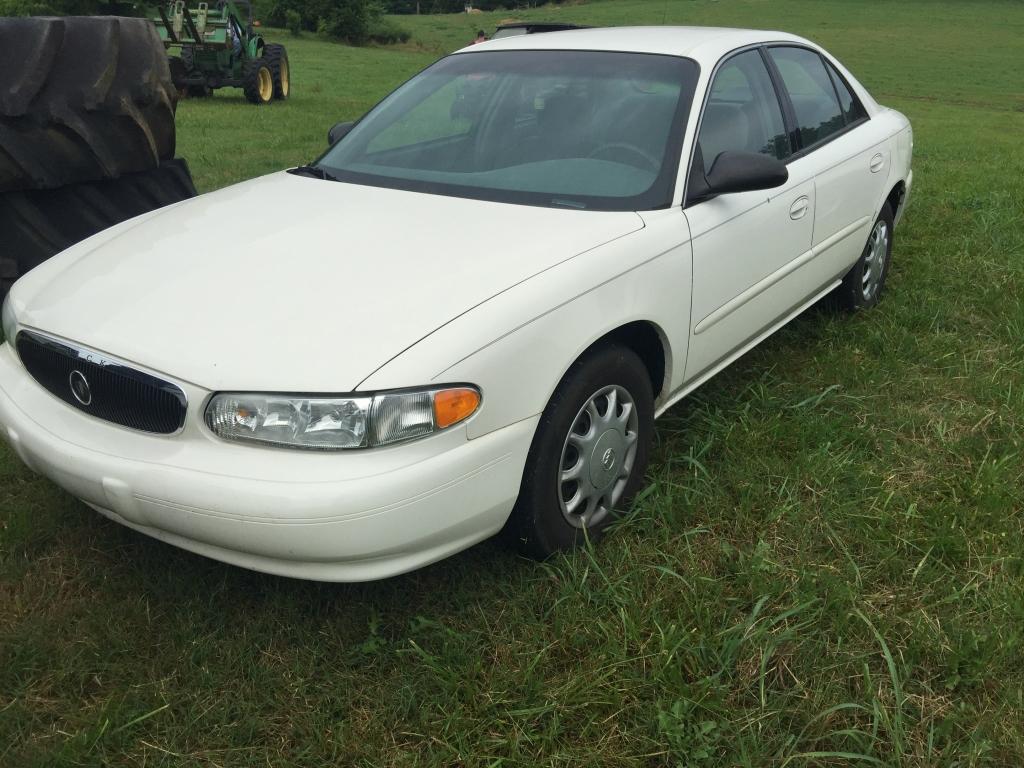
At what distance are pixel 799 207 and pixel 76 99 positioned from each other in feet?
10.3

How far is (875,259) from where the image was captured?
4.66 m

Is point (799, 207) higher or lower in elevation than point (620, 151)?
lower

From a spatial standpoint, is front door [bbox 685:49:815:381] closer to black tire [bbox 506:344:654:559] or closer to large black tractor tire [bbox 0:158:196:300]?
black tire [bbox 506:344:654:559]

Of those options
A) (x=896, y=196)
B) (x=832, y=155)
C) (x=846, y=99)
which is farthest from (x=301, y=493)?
(x=896, y=196)

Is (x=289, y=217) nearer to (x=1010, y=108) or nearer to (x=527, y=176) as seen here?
(x=527, y=176)

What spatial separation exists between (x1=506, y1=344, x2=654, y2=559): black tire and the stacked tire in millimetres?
2851

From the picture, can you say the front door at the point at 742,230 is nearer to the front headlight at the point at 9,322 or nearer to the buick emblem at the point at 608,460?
the buick emblem at the point at 608,460

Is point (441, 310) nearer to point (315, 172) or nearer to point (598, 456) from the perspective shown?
point (598, 456)

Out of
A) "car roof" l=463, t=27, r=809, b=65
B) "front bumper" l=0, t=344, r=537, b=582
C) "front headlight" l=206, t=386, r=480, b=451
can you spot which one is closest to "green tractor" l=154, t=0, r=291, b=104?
"car roof" l=463, t=27, r=809, b=65

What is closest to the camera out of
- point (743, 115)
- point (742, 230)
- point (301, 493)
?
point (301, 493)

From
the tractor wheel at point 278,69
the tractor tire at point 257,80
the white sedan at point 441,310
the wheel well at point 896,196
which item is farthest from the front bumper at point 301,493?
the tractor wheel at point 278,69

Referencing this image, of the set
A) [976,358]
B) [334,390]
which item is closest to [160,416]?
[334,390]

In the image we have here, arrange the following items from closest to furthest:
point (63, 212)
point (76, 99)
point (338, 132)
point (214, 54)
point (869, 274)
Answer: point (338, 132) → point (76, 99) → point (63, 212) → point (869, 274) → point (214, 54)

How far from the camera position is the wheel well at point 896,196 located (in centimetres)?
475
